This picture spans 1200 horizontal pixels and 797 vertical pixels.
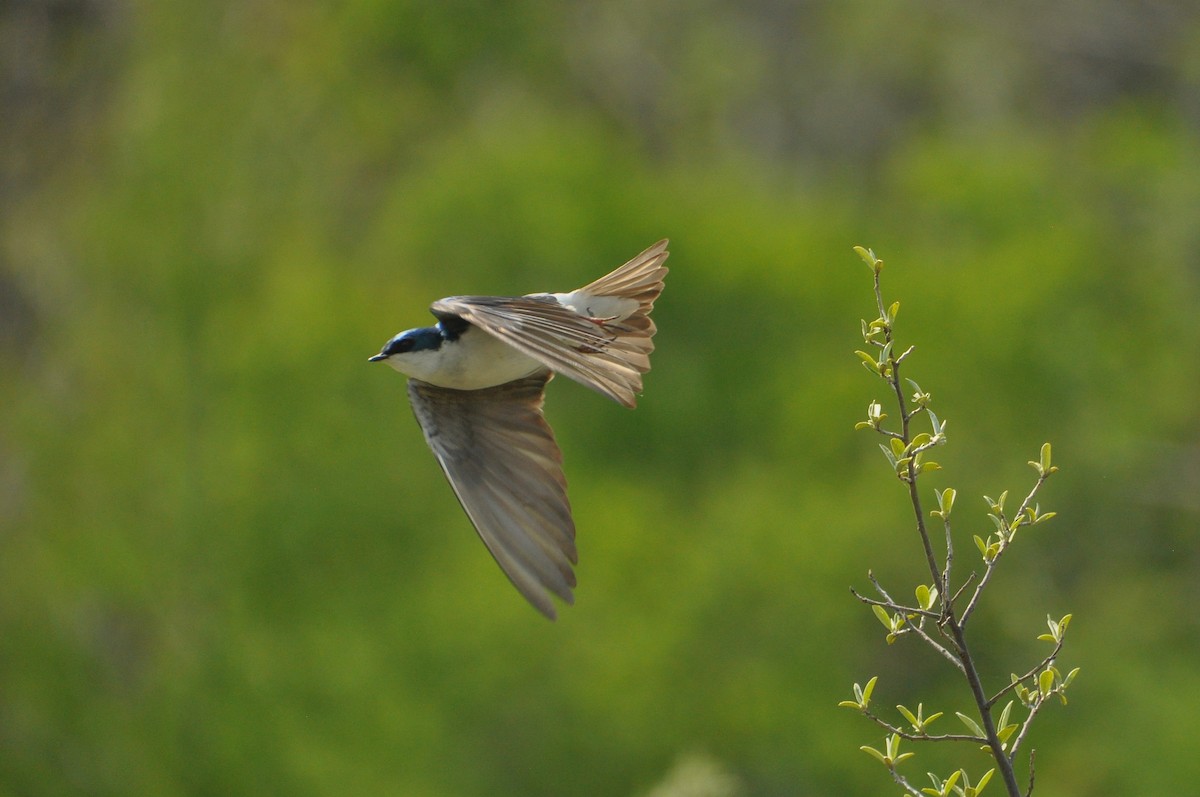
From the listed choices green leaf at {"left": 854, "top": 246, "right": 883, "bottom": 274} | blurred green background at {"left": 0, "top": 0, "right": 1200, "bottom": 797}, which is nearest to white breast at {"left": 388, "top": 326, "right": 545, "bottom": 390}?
green leaf at {"left": 854, "top": 246, "right": 883, "bottom": 274}

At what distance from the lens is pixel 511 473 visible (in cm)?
443

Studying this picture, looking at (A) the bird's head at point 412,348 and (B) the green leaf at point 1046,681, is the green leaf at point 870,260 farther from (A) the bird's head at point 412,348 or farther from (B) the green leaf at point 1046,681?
(A) the bird's head at point 412,348

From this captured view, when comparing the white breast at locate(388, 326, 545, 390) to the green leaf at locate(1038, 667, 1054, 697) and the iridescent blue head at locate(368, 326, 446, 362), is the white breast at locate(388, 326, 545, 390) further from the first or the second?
the green leaf at locate(1038, 667, 1054, 697)

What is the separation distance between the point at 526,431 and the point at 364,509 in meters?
15.0

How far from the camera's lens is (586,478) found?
71.4 feet

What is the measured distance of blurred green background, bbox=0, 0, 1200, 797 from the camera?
18172 millimetres

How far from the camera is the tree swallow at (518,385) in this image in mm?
3537

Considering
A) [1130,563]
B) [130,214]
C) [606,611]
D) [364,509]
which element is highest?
[130,214]

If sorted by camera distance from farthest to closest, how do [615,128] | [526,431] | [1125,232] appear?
[615,128]
[1125,232]
[526,431]

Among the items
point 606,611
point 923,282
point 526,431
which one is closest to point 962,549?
point 606,611

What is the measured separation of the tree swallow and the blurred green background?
12835 millimetres

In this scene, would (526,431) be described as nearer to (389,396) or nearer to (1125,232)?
(389,396)

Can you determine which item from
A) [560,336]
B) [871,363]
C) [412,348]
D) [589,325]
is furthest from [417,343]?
[871,363]

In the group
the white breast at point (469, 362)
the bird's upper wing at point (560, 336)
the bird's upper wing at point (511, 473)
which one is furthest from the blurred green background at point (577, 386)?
the bird's upper wing at point (560, 336)
